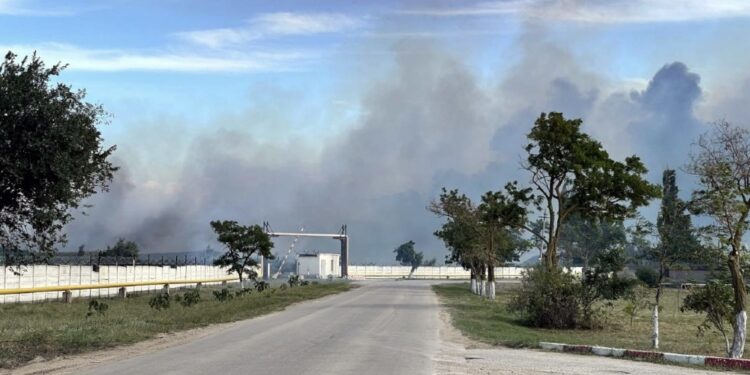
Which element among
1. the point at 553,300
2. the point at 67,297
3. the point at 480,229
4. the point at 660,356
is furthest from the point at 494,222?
the point at 660,356

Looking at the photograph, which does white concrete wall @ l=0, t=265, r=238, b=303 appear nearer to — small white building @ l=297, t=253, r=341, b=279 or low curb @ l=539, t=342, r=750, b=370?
low curb @ l=539, t=342, r=750, b=370

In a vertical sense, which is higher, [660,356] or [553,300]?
[553,300]

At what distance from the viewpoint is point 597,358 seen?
17.5 meters

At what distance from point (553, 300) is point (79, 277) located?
34470 millimetres

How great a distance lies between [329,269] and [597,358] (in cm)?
12145

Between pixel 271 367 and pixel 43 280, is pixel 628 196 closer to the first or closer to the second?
pixel 271 367

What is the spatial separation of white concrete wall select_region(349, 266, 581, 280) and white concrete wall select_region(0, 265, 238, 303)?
69.5 metres

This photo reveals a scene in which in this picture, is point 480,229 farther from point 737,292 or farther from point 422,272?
point 422,272

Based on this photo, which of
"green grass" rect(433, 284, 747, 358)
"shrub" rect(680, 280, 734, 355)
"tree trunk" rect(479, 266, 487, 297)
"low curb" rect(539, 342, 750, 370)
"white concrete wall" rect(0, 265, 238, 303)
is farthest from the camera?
"tree trunk" rect(479, 266, 487, 297)

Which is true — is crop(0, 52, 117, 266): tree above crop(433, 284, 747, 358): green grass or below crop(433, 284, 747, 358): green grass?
above

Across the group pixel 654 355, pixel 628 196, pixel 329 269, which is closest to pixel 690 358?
pixel 654 355

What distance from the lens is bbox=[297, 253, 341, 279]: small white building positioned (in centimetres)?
13412

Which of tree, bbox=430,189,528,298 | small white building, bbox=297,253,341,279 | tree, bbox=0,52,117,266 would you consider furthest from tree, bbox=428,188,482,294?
small white building, bbox=297,253,341,279

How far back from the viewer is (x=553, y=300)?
96.6ft
